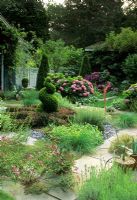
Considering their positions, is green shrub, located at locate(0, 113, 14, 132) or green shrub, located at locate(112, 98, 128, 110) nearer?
green shrub, located at locate(0, 113, 14, 132)

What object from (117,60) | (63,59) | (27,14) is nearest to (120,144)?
(117,60)

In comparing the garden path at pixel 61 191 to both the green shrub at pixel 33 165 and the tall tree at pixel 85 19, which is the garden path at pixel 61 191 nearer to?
the green shrub at pixel 33 165

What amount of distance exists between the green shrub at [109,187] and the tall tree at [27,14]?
25457mm

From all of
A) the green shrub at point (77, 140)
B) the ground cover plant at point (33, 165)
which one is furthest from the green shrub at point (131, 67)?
the ground cover plant at point (33, 165)

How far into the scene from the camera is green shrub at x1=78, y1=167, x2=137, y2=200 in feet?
10.3

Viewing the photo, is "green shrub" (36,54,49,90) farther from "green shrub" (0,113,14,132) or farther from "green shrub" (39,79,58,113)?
"green shrub" (0,113,14,132)

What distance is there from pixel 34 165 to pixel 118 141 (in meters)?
2.15

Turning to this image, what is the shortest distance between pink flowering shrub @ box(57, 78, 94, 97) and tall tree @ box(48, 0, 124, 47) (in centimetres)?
1942

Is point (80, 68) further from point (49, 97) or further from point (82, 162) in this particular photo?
point (82, 162)

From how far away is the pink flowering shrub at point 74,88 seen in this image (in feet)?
41.9

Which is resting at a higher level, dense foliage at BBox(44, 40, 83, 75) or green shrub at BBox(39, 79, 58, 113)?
dense foliage at BBox(44, 40, 83, 75)

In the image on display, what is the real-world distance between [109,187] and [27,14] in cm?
2713

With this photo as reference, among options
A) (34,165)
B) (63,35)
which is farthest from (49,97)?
(63,35)

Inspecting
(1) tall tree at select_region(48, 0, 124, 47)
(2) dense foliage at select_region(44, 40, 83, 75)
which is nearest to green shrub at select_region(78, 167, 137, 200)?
(2) dense foliage at select_region(44, 40, 83, 75)
